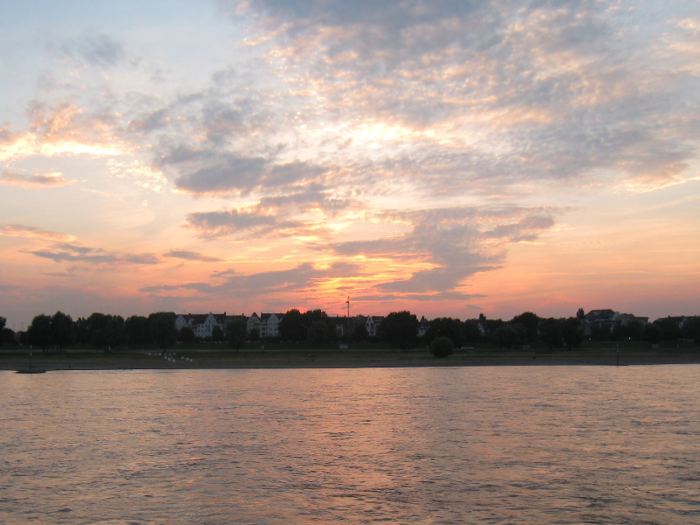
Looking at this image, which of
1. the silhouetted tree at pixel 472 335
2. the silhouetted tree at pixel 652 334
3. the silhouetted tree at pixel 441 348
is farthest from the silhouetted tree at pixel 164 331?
the silhouetted tree at pixel 652 334

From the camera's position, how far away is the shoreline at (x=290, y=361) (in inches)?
3551

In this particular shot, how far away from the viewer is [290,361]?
99.8 metres

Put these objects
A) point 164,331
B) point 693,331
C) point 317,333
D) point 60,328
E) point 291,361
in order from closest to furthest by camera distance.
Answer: point 291,361
point 60,328
point 164,331
point 317,333
point 693,331

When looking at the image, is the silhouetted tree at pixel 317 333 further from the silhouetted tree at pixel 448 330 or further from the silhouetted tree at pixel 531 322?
the silhouetted tree at pixel 531 322

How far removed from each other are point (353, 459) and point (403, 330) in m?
103

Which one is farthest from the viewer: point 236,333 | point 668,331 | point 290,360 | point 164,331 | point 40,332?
point 668,331

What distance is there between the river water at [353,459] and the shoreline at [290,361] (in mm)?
44507

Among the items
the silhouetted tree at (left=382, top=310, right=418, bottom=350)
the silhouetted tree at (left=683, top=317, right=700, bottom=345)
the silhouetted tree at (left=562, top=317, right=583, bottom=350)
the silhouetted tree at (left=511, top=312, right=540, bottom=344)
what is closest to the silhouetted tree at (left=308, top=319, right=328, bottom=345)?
the silhouetted tree at (left=382, top=310, right=418, bottom=350)

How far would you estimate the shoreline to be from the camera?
90.2 metres

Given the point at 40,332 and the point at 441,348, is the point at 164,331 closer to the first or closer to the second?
the point at 40,332

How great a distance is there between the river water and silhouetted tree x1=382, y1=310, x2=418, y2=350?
78472 mm

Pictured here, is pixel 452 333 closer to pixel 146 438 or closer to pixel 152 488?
pixel 146 438

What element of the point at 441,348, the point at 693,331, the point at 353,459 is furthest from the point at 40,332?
the point at 693,331

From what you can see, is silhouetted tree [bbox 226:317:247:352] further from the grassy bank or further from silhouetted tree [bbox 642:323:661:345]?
silhouetted tree [bbox 642:323:661:345]
